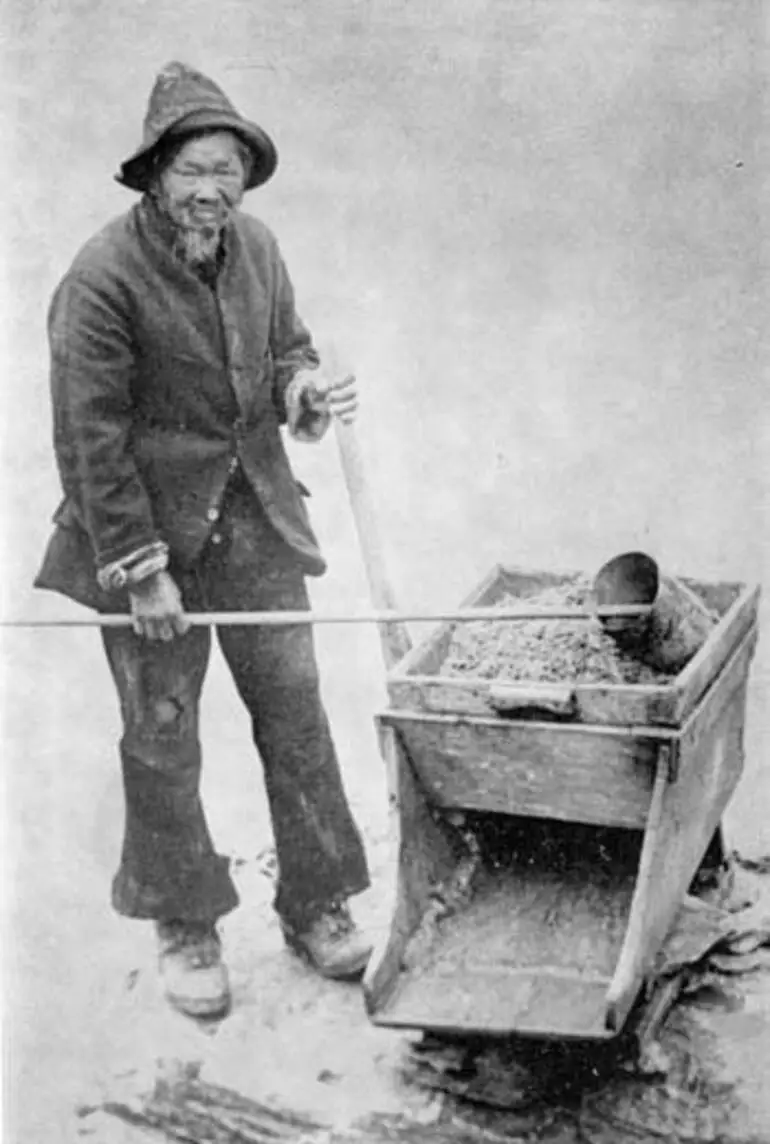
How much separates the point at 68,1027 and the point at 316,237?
190 centimetres

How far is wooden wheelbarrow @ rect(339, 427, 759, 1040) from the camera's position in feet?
9.36

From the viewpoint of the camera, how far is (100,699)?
3.36m

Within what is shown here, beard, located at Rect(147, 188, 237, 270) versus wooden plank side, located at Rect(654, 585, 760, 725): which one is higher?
beard, located at Rect(147, 188, 237, 270)

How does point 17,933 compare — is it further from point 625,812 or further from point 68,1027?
point 625,812

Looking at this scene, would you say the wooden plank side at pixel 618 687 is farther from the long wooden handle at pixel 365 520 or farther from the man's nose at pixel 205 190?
the man's nose at pixel 205 190

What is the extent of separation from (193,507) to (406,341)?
0.65 m

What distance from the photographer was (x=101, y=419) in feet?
9.91

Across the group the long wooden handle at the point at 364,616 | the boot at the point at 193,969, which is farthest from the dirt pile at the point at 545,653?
the boot at the point at 193,969

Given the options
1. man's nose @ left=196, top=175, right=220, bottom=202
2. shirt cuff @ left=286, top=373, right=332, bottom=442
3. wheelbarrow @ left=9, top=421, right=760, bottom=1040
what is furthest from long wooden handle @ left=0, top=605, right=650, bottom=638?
man's nose @ left=196, top=175, right=220, bottom=202

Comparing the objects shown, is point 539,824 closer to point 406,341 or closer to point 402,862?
point 402,862

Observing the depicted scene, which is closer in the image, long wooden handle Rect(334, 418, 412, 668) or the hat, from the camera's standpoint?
the hat

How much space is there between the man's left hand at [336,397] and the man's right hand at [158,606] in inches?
20.6

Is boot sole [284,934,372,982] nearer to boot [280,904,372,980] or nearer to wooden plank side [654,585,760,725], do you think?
boot [280,904,372,980]

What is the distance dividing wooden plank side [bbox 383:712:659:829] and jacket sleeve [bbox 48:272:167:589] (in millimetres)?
651
